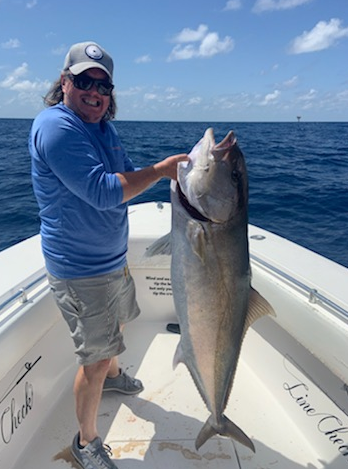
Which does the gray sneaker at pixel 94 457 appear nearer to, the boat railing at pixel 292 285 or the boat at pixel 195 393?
the boat at pixel 195 393

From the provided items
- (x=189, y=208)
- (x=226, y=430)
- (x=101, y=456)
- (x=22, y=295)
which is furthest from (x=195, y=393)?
(x=189, y=208)

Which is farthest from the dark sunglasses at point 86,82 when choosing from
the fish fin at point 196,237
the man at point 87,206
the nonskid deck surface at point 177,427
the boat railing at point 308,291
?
the nonskid deck surface at point 177,427

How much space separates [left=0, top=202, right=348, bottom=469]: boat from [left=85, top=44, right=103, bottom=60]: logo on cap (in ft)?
4.93

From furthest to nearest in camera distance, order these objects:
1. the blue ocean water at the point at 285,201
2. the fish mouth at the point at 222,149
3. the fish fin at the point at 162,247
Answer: the blue ocean water at the point at 285,201
the fish fin at the point at 162,247
the fish mouth at the point at 222,149

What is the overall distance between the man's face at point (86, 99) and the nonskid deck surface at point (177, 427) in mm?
2041

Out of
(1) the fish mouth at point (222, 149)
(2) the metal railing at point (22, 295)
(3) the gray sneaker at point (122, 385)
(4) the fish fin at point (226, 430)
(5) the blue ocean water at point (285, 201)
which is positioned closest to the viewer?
(1) the fish mouth at point (222, 149)

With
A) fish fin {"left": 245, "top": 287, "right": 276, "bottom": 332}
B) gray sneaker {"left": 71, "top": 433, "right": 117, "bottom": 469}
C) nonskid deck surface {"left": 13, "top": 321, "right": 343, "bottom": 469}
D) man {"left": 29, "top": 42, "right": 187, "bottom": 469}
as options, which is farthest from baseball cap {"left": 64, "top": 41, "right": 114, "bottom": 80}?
nonskid deck surface {"left": 13, "top": 321, "right": 343, "bottom": 469}

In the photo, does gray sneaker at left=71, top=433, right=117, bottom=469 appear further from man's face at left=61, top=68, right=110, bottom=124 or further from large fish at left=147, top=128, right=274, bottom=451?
man's face at left=61, top=68, right=110, bottom=124

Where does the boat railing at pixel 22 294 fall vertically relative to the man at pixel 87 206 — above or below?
below

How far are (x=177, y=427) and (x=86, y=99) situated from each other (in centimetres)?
221

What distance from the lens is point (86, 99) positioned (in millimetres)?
2188

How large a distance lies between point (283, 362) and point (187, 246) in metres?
1.75

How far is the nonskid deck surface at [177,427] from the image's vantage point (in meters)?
2.58

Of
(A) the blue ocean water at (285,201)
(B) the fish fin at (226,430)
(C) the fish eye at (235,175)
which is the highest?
(C) the fish eye at (235,175)
